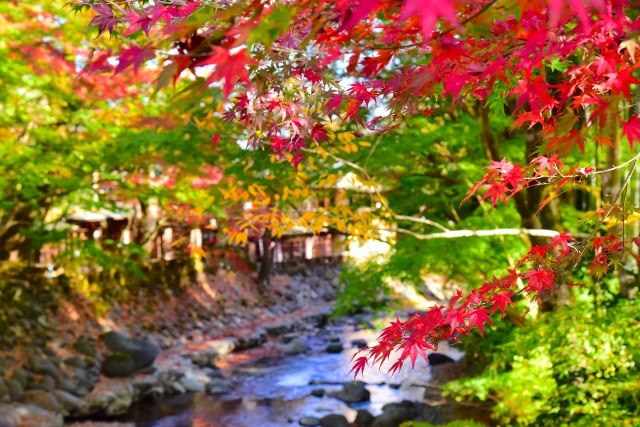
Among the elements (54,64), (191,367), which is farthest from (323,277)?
(54,64)

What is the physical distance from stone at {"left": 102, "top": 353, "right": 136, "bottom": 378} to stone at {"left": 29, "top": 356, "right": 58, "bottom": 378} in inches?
49.5

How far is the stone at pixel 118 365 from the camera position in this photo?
43.6 ft

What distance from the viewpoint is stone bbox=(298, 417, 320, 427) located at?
11.1m

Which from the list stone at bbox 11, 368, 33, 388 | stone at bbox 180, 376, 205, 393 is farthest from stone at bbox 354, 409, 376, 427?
stone at bbox 11, 368, 33, 388

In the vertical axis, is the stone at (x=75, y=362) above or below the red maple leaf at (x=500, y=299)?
below

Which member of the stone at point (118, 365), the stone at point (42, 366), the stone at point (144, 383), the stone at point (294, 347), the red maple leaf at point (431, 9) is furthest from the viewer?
the stone at point (294, 347)

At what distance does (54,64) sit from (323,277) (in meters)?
21.1

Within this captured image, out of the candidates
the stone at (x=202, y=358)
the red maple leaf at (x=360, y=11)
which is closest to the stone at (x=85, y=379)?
the stone at (x=202, y=358)

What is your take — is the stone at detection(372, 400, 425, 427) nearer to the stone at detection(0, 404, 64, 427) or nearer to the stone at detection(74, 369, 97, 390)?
the stone at detection(0, 404, 64, 427)

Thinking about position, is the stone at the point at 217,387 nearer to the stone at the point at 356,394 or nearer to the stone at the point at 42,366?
the stone at the point at 356,394

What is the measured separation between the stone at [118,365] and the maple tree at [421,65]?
36.0 ft

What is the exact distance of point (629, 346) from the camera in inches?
225

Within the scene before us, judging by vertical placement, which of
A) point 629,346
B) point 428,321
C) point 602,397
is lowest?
point 602,397

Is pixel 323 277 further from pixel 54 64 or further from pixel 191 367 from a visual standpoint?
pixel 54 64
